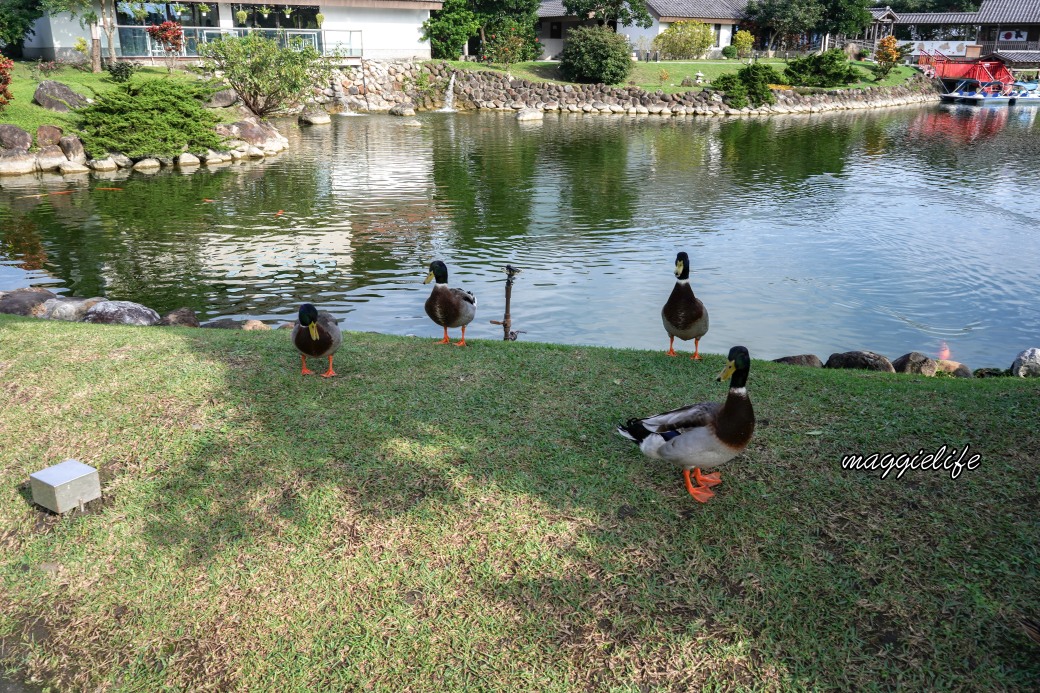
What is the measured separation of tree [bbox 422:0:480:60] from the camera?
1853 inches

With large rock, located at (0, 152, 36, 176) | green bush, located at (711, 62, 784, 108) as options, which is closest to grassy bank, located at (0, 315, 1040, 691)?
large rock, located at (0, 152, 36, 176)

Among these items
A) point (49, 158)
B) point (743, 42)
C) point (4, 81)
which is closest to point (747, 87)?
point (743, 42)

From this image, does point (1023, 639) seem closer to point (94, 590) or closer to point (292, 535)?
point (292, 535)

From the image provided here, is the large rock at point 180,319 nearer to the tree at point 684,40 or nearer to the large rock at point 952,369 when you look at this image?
the large rock at point 952,369

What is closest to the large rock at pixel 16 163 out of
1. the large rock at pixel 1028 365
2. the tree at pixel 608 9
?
the large rock at pixel 1028 365

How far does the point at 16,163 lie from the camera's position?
22.5 meters

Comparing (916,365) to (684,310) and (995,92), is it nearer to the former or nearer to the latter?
(684,310)

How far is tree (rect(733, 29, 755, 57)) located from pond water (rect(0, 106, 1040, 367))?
32.0m

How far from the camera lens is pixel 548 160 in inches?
1059

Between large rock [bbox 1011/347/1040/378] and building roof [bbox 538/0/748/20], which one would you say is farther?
building roof [bbox 538/0/748/20]

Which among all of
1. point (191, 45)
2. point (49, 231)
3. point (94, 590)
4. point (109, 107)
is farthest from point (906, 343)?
point (191, 45)

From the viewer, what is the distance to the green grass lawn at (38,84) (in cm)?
2366

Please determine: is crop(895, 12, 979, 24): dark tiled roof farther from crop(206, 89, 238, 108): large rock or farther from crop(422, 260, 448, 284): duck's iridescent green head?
crop(422, 260, 448, 284): duck's iridescent green head

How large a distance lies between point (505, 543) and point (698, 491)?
4.48 ft
